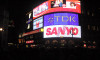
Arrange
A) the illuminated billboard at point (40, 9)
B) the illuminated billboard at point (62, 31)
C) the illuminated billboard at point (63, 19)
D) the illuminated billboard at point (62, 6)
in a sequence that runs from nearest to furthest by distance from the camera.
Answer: the illuminated billboard at point (62, 31), the illuminated billboard at point (63, 19), the illuminated billboard at point (62, 6), the illuminated billboard at point (40, 9)

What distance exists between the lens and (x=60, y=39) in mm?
43594

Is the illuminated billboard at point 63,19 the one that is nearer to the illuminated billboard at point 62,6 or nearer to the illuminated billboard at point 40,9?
the illuminated billboard at point 62,6

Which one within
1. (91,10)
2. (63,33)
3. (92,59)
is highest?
Answer: (91,10)

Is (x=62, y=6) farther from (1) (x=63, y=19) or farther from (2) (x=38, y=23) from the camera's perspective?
(2) (x=38, y=23)

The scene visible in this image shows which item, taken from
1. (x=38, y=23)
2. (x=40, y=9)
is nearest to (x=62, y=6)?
(x=40, y=9)

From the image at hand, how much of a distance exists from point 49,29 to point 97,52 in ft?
104

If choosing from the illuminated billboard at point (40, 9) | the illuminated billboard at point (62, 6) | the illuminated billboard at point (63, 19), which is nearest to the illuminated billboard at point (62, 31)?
the illuminated billboard at point (63, 19)

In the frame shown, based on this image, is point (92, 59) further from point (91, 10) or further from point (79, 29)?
point (91, 10)

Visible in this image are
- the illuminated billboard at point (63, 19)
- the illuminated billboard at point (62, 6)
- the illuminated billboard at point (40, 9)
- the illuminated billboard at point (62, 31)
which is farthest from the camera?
the illuminated billboard at point (40, 9)

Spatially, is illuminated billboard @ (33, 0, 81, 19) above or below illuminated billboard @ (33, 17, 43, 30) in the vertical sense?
above

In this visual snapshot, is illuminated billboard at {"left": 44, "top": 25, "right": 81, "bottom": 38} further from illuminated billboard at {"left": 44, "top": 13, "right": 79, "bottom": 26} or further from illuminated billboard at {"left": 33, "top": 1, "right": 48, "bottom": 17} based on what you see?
illuminated billboard at {"left": 33, "top": 1, "right": 48, "bottom": 17}

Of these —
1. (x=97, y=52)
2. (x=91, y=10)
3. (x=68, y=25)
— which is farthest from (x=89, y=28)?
(x=97, y=52)

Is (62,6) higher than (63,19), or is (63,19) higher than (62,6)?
(62,6)

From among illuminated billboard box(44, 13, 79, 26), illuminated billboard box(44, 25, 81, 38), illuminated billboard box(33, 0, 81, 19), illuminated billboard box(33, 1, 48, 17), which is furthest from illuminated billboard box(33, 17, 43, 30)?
illuminated billboard box(44, 25, 81, 38)
